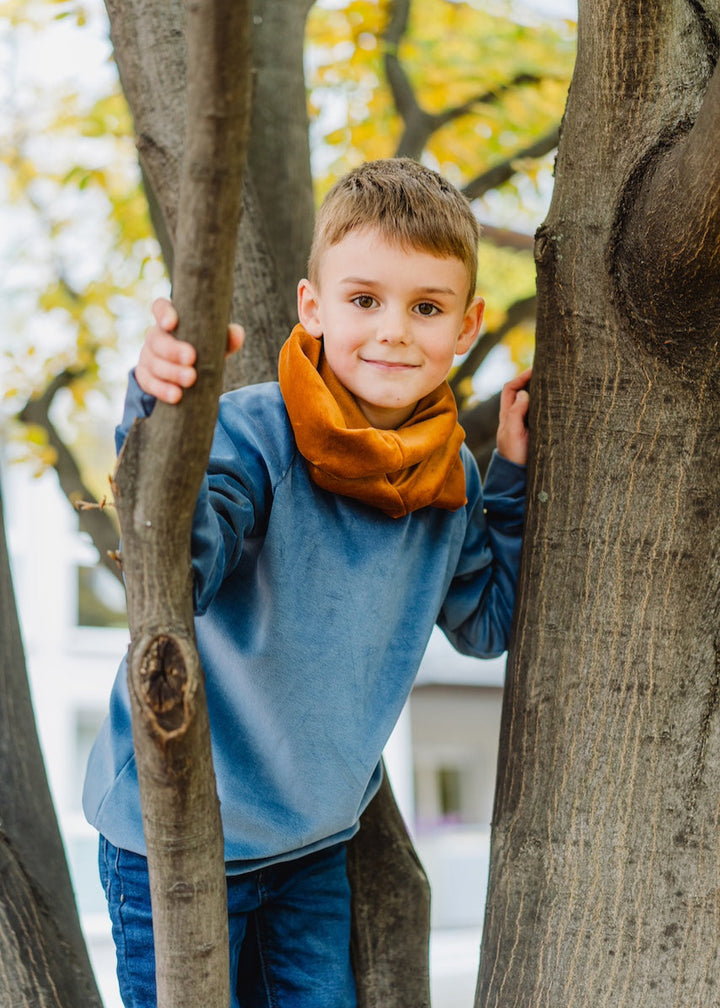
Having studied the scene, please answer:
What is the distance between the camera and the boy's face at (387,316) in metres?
1.69

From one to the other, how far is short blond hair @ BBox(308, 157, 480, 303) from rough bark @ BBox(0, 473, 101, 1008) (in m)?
0.89

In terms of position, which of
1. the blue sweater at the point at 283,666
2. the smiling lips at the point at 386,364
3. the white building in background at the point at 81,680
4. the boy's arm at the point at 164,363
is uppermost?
the smiling lips at the point at 386,364

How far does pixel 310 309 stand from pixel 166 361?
78cm

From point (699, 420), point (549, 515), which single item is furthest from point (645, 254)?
point (549, 515)

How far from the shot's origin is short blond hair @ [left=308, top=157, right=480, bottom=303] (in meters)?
1.70

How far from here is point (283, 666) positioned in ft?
5.56

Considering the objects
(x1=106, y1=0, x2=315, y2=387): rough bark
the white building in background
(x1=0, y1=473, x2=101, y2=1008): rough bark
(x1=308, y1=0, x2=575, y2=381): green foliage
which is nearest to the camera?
(x1=0, y1=473, x2=101, y2=1008): rough bark

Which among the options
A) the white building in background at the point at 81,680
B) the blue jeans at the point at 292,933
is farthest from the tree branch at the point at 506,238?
the white building in background at the point at 81,680

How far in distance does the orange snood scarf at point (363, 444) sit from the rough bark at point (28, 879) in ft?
2.27

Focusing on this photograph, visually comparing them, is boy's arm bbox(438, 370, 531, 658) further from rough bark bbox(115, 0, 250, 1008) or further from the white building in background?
the white building in background

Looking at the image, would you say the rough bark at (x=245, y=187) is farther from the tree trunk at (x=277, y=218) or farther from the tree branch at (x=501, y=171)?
the tree branch at (x=501, y=171)

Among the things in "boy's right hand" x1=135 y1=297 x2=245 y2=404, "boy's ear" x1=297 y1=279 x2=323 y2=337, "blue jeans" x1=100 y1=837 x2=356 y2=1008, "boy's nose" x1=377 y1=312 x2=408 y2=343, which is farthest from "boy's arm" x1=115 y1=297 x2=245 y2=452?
"blue jeans" x1=100 y1=837 x2=356 y2=1008

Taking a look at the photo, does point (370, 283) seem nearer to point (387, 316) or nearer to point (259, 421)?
point (387, 316)

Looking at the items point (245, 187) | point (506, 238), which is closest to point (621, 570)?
point (245, 187)
